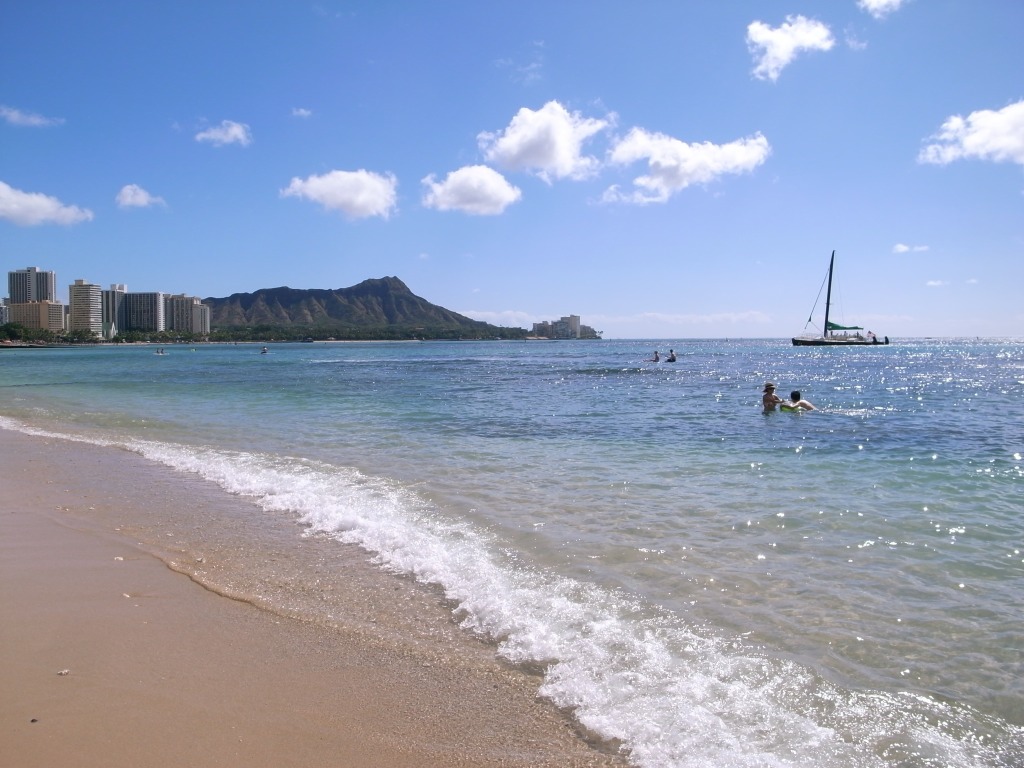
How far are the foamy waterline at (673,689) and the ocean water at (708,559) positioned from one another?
0.05 feet

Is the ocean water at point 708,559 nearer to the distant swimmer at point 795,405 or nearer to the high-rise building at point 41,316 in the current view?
the distant swimmer at point 795,405

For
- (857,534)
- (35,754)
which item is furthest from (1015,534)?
(35,754)

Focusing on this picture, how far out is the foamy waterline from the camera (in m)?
3.37

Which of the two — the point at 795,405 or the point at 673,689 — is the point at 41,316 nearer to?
the point at 795,405

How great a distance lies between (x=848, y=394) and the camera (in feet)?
92.2

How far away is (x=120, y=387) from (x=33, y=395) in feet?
16.2

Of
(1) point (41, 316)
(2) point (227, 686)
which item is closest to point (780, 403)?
(2) point (227, 686)

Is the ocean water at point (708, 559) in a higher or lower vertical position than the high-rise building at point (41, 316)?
lower

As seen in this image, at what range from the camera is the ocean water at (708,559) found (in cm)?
367

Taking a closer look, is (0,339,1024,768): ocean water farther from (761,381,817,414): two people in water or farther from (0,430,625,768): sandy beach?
(761,381,817,414): two people in water

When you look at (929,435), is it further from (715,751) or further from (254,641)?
(254,641)

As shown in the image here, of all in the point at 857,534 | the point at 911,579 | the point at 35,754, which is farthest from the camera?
the point at 857,534

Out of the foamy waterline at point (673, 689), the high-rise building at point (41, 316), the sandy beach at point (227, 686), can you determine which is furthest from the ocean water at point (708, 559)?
the high-rise building at point (41, 316)

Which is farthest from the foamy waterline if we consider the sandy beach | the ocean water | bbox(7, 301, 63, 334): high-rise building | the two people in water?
bbox(7, 301, 63, 334): high-rise building
